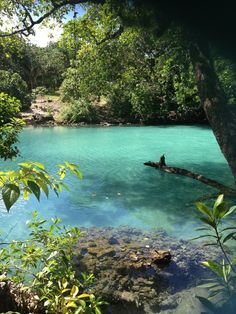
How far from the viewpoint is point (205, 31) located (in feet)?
5.38

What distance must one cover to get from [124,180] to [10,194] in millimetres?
9447

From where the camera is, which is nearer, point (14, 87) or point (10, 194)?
point (10, 194)

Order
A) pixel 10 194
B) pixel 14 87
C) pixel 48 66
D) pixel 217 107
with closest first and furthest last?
pixel 10 194 < pixel 217 107 < pixel 14 87 < pixel 48 66

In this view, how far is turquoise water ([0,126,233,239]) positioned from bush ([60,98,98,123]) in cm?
544

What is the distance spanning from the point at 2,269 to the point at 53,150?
557 inches

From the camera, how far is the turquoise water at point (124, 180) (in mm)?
7352

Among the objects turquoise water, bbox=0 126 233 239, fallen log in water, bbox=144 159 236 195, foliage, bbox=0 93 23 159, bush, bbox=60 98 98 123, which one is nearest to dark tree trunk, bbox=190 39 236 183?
fallen log in water, bbox=144 159 236 195

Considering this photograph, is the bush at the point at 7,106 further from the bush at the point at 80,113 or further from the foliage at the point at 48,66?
the foliage at the point at 48,66

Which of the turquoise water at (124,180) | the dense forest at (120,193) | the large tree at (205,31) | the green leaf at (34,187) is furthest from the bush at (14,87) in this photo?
the green leaf at (34,187)

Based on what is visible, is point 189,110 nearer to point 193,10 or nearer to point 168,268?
point 168,268

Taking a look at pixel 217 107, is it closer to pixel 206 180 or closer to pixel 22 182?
pixel 206 180

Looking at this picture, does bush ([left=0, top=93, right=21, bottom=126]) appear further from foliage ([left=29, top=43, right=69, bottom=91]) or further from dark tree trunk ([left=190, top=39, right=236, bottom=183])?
foliage ([left=29, top=43, right=69, bottom=91])

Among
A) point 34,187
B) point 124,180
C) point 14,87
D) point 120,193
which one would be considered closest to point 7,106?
point 34,187

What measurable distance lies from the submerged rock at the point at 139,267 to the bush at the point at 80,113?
68.0ft
